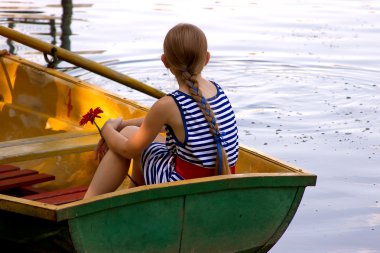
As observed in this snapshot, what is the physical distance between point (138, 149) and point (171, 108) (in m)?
0.27

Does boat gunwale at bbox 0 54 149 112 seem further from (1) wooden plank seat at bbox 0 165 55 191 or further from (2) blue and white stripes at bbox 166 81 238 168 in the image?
(2) blue and white stripes at bbox 166 81 238 168

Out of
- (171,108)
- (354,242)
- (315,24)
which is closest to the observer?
(171,108)

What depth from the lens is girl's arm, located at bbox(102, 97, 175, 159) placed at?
5371mm

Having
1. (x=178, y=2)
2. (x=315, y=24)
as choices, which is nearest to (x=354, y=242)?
(x=315, y=24)

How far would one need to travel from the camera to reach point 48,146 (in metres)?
6.26

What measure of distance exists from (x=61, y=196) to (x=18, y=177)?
1.38ft

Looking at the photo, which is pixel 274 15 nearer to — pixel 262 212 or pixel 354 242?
pixel 354 242

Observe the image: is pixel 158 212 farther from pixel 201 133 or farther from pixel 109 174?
pixel 109 174

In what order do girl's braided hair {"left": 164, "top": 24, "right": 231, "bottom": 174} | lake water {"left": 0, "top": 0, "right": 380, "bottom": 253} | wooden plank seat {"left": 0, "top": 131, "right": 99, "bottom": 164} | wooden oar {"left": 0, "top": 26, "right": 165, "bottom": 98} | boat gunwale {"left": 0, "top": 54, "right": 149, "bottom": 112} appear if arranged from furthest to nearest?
1. lake water {"left": 0, "top": 0, "right": 380, "bottom": 253}
2. boat gunwale {"left": 0, "top": 54, "right": 149, "bottom": 112}
3. wooden oar {"left": 0, "top": 26, "right": 165, "bottom": 98}
4. wooden plank seat {"left": 0, "top": 131, "right": 99, "bottom": 164}
5. girl's braided hair {"left": 164, "top": 24, "right": 231, "bottom": 174}

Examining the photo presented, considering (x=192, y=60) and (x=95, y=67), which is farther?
(x=95, y=67)

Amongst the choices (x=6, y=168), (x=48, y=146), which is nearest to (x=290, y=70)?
(x=6, y=168)

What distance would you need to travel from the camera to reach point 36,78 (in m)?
7.42

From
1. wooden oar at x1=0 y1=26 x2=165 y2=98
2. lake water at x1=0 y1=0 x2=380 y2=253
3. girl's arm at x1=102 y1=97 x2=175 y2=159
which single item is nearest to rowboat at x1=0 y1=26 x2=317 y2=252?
girl's arm at x1=102 y1=97 x2=175 y2=159

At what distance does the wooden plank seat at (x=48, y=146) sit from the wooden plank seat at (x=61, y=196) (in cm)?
19
